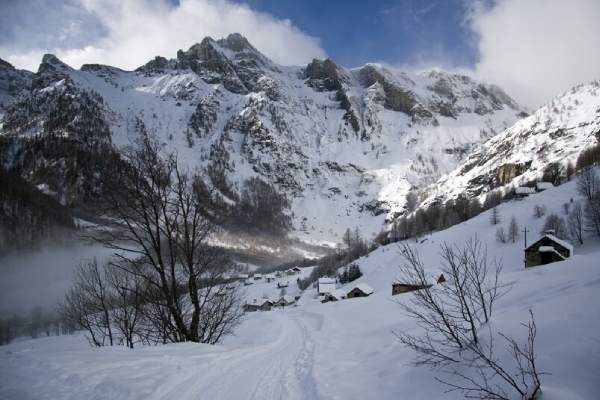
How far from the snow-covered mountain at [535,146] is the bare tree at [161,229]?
12832cm

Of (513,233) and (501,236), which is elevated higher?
(513,233)

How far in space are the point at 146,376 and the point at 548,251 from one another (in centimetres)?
3639

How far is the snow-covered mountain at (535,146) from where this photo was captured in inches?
4675

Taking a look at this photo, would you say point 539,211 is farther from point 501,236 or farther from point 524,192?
point 524,192

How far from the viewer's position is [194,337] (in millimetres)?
9055

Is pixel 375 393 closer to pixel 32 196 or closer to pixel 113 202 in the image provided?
pixel 113 202

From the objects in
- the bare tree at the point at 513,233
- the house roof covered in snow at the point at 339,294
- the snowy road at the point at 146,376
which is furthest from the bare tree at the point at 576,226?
the snowy road at the point at 146,376

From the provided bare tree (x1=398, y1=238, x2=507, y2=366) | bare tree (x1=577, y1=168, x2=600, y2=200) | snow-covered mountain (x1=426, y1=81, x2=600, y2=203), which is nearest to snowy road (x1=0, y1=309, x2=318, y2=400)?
bare tree (x1=398, y1=238, x2=507, y2=366)

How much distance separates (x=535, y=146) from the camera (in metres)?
136

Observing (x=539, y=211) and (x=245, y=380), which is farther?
(x=539, y=211)

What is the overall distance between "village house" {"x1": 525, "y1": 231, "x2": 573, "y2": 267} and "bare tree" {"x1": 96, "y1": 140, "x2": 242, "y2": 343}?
32921 mm

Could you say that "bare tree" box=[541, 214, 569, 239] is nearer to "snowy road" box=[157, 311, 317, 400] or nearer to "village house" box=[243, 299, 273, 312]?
"snowy road" box=[157, 311, 317, 400]

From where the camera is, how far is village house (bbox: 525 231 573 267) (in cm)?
2970

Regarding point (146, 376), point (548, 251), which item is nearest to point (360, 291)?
point (548, 251)
